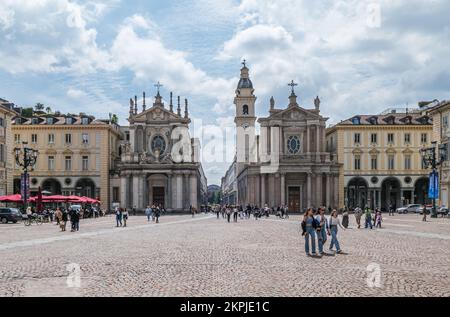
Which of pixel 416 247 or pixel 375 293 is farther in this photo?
pixel 416 247

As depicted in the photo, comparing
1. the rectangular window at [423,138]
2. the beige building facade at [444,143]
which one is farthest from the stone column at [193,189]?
the beige building facade at [444,143]

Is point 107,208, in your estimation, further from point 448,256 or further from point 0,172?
point 448,256

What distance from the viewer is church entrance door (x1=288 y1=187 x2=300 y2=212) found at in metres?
88.9

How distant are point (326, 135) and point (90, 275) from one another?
3354 inches

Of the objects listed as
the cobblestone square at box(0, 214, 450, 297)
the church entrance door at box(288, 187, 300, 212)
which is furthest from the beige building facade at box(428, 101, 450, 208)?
the cobblestone square at box(0, 214, 450, 297)

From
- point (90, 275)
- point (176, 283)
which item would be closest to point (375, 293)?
point (176, 283)

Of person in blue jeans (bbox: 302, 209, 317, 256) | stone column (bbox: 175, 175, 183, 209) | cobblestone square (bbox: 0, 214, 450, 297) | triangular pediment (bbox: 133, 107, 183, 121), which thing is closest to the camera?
cobblestone square (bbox: 0, 214, 450, 297)

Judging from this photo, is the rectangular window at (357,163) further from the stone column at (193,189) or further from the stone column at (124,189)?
the stone column at (124,189)

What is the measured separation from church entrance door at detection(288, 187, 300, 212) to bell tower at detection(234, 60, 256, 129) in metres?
26.7

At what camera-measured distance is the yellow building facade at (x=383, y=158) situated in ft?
288

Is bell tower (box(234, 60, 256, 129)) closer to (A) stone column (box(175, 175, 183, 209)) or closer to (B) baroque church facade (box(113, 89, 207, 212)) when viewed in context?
(B) baroque church facade (box(113, 89, 207, 212))

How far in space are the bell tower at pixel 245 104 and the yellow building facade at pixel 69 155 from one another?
3239 centimetres

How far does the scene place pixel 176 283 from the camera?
47.2 feet

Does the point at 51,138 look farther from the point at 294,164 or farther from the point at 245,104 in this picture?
the point at 245,104
